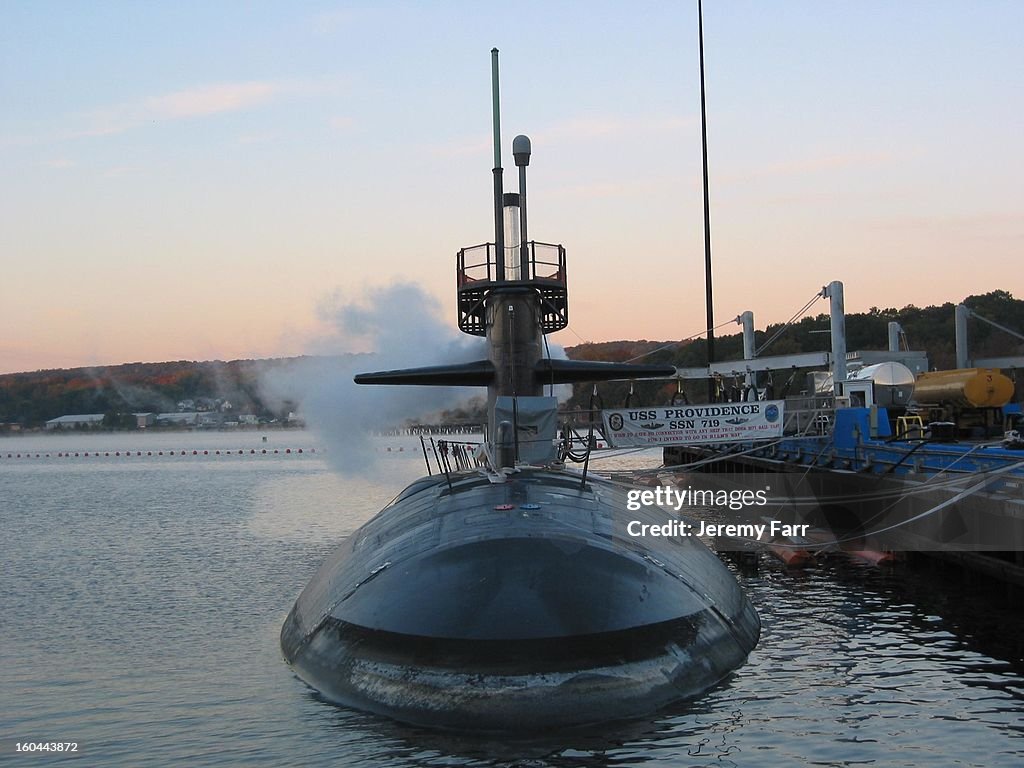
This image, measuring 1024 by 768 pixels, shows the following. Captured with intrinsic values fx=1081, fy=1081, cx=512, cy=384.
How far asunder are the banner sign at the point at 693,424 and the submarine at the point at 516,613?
3.84 metres

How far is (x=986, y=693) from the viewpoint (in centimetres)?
1381

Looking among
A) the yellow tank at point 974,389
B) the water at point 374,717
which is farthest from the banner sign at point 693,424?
the yellow tank at point 974,389

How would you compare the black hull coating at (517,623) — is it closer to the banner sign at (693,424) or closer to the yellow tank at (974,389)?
the banner sign at (693,424)

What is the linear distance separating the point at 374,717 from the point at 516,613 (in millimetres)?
1923

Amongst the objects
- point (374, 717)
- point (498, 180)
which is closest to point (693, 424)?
point (498, 180)

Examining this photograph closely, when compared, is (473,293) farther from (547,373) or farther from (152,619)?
(152,619)

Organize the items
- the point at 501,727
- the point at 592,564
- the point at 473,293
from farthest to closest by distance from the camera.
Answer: the point at 473,293 → the point at 592,564 → the point at 501,727

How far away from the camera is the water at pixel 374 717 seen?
37.0 ft

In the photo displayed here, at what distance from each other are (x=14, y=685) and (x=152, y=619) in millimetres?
4796

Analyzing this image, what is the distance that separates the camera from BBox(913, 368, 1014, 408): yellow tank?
32.0m

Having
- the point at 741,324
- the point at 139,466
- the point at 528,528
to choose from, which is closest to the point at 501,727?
the point at 528,528

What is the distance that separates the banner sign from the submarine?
3.84 metres

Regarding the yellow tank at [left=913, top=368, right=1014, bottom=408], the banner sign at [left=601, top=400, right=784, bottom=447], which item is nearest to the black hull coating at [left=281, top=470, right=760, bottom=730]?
the banner sign at [left=601, top=400, right=784, bottom=447]

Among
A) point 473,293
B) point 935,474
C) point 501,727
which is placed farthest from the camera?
point 935,474
